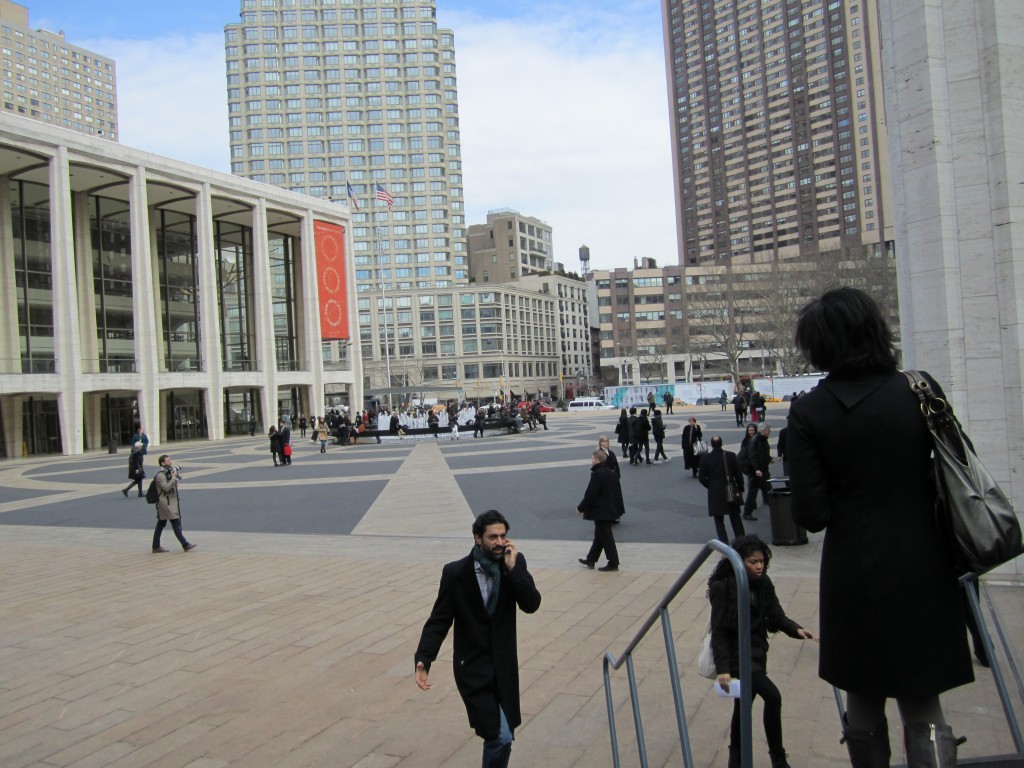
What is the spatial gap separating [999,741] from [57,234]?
1851 inches

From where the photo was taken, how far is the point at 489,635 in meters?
3.65

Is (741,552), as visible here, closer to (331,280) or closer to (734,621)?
(734,621)

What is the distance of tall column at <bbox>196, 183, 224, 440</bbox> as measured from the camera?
49.2 meters

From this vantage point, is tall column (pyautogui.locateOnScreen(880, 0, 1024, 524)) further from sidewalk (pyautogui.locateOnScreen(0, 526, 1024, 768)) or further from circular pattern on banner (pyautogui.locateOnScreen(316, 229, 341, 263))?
circular pattern on banner (pyautogui.locateOnScreen(316, 229, 341, 263))

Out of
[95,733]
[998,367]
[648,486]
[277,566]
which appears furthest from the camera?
[648,486]

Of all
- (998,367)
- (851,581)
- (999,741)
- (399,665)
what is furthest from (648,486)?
(851,581)

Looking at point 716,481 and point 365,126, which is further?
point 365,126

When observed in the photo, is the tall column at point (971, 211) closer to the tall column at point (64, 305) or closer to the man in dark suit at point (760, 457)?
the man in dark suit at point (760, 457)

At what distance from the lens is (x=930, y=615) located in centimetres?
226

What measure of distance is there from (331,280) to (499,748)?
58211 mm

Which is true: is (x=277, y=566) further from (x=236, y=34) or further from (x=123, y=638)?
(x=236, y=34)

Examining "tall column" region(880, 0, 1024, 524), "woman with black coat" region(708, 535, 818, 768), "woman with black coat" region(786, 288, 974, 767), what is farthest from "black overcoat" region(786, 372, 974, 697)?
"tall column" region(880, 0, 1024, 524)

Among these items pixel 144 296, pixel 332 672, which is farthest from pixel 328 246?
pixel 332 672

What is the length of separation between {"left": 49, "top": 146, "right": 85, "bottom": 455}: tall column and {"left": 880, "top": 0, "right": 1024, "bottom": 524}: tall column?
43906 mm
